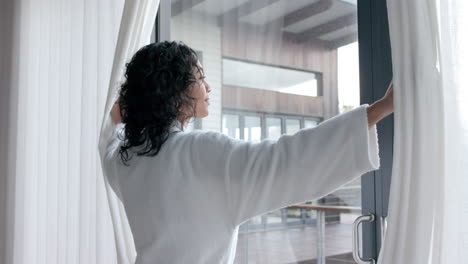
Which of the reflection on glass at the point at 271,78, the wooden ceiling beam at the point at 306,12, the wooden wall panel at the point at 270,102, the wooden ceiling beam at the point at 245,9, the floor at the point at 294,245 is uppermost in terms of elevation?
the wooden ceiling beam at the point at 245,9

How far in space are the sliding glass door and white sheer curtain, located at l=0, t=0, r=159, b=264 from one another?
0.40 m

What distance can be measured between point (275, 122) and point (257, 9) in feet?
1.41

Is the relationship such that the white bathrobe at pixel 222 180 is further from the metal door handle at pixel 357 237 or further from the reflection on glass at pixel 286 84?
the reflection on glass at pixel 286 84

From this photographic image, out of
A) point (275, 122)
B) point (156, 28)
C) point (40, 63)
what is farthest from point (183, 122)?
Result: point (40, 63)

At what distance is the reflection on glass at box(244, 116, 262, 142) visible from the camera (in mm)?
1737

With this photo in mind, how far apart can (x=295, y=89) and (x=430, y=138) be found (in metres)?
0.76

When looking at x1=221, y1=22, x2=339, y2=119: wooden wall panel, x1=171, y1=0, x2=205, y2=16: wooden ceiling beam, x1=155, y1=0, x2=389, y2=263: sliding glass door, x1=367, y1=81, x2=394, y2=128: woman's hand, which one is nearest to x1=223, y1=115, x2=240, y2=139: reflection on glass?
x1=155, y1=0, x2=389, y2=263: sliding glass door

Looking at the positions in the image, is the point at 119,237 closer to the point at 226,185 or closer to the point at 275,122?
the point at 275,122

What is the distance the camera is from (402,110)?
938mm

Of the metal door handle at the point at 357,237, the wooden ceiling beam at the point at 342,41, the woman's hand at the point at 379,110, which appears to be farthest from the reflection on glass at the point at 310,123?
the woman's hand at the point at 379,110

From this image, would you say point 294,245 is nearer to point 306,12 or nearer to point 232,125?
point 232,125

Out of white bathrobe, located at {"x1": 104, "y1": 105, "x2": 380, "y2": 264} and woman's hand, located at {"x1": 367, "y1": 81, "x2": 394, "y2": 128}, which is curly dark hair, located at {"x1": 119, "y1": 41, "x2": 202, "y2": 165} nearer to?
white bathrobe, located at {"x1": 104, "y1": 105, "x2": 380, "y2": 264}

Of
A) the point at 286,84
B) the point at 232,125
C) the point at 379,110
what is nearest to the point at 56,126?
the point at 232,125

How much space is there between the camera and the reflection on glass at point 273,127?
1.68 metres
